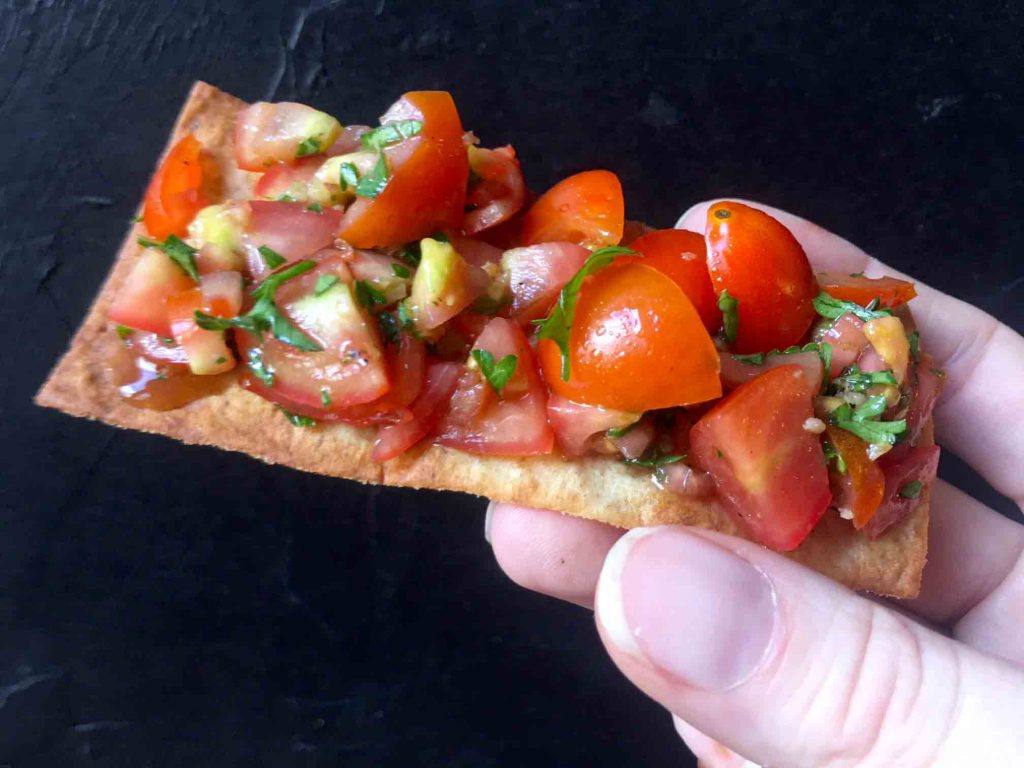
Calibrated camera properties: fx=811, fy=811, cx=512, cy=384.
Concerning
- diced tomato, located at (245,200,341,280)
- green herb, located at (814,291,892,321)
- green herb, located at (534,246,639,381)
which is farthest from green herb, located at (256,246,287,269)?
green herb, located at (814,291,892,321)

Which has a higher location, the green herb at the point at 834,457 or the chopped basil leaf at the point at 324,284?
the chopped basil leaf at the point at 324,284

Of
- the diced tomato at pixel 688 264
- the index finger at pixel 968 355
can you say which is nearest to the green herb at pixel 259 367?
the diced tomato at pixel 688 264

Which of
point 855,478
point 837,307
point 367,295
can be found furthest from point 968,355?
point 367,295

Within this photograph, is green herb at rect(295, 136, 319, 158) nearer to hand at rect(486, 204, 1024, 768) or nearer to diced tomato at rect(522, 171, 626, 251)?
diced tomato at rect(522, 171, 626, 251)

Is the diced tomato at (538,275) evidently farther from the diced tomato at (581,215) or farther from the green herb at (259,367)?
the green herb at (259,367)

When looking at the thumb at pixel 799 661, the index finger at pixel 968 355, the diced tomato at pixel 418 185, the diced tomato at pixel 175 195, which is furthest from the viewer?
the index finger at pixel 968 355

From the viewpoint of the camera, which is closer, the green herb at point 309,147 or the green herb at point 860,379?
the green herb at point 860,379

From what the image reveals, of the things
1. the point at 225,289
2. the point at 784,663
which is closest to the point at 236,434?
the point at 225,289
